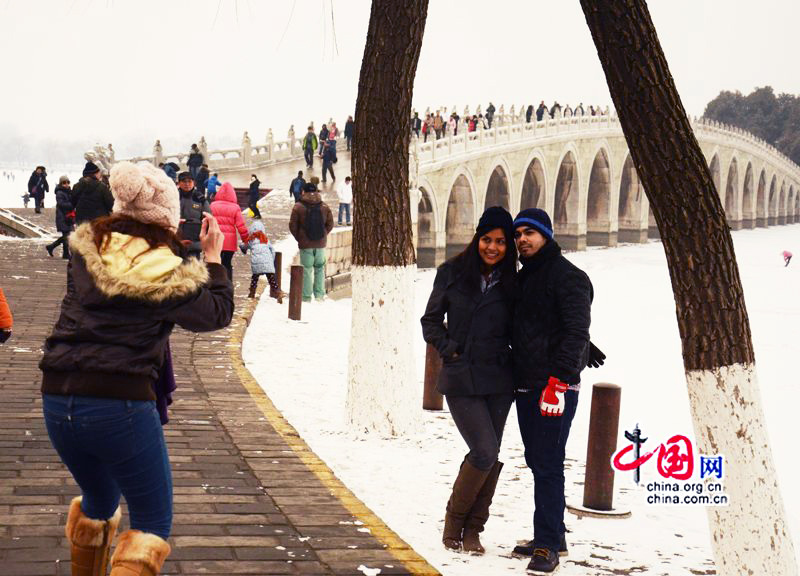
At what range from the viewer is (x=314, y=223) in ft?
49.4

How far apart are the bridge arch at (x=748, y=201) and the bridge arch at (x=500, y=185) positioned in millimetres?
42189

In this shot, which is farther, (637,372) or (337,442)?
(637,372)

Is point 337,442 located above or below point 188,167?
below

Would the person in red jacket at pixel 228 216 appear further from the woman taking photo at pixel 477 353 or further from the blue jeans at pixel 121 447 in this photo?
the blue jeans at pixel 121 447

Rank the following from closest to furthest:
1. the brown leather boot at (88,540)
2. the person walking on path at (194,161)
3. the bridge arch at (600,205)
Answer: the brown leather boot at (88,540) < the person walking on path at (194,161) < the bridge arch at (600,205)

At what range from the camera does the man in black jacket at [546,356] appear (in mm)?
4824

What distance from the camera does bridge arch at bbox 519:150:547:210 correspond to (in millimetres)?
50700

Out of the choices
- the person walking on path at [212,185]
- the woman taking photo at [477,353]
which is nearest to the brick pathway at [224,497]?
the woman taking photo at [477,353]

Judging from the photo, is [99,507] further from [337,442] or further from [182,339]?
[182,339]

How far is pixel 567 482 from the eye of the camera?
7.11 metres

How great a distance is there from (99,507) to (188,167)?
32584mm

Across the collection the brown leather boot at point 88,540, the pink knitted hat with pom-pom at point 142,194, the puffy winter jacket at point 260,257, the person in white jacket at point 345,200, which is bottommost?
the brown leather boot at point 88,540

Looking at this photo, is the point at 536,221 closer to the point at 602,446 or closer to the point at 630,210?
the point at 602,446

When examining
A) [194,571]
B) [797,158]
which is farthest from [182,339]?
[797,158]
